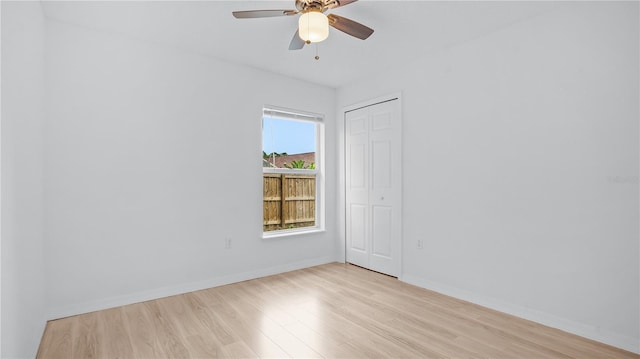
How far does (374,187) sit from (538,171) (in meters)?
1.86

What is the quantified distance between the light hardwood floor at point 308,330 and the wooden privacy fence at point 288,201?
110 cm

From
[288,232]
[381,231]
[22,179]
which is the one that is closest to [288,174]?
[288,232]

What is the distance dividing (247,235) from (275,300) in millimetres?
947

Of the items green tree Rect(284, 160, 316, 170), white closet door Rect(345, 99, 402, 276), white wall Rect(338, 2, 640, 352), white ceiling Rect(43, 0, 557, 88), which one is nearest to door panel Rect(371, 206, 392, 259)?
white closet door Rect(345, 99, 402, 276)

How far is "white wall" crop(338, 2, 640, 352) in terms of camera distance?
→ 2.26 meters

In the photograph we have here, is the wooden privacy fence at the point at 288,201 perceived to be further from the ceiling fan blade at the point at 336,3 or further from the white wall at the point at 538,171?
the ceiling fan blade at the point at 336,3

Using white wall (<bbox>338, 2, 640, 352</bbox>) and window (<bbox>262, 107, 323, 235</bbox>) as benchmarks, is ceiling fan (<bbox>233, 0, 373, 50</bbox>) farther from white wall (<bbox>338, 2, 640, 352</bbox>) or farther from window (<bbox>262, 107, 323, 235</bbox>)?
window (<bbox>262, 107, 323, 235</bbox>)

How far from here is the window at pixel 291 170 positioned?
13.5 ft

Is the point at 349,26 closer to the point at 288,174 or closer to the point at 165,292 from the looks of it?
the point at 288,174

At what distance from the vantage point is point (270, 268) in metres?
3.93

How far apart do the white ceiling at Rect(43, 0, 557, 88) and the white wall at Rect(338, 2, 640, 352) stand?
31 centimetres

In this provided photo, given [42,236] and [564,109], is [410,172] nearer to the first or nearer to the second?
[564,109]

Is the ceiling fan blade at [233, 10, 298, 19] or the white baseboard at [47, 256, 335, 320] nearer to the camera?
the ceiling fan blade at [233, 10, 298, 19]

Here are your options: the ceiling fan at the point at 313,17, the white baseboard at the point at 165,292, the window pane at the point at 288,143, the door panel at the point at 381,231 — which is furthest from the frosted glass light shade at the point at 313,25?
the white baseboard at the point at 165,292
